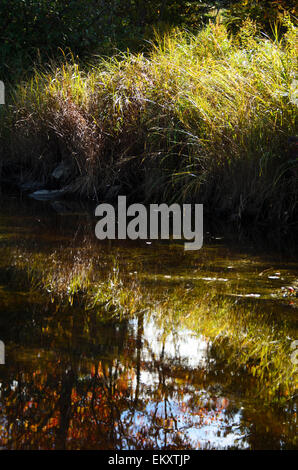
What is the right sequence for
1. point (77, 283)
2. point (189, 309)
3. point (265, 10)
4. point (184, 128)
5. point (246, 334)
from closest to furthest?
point (246, 334)
point (189, 309)
point (77, 283)
point (184, 128)
point (265, 10)

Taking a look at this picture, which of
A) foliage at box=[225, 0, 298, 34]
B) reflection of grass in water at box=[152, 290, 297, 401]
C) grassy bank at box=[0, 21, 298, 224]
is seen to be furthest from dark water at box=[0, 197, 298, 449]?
foliage at box=[225, 0, 298, 34]

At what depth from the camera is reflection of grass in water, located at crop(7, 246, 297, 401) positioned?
2.43 metres

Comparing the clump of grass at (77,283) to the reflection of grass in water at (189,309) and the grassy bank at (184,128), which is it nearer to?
the reflection of grass in water at (189,309)

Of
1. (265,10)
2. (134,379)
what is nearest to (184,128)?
(134,379)

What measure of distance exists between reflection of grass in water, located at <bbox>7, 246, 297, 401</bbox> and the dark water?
0.05 meters

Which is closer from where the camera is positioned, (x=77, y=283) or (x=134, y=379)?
(x=134, y=379)

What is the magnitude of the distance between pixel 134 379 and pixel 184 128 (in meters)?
4.61

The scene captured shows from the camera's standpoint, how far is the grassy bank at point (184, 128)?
5789mm

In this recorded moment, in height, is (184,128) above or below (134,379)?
above

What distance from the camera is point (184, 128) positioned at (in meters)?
6.52

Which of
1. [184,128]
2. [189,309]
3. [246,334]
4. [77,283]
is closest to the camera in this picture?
[246,334]

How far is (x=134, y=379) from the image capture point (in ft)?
7.33

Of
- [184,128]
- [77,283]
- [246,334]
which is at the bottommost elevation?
[246,334]

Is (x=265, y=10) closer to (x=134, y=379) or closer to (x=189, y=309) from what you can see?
(x=189, y=309)
